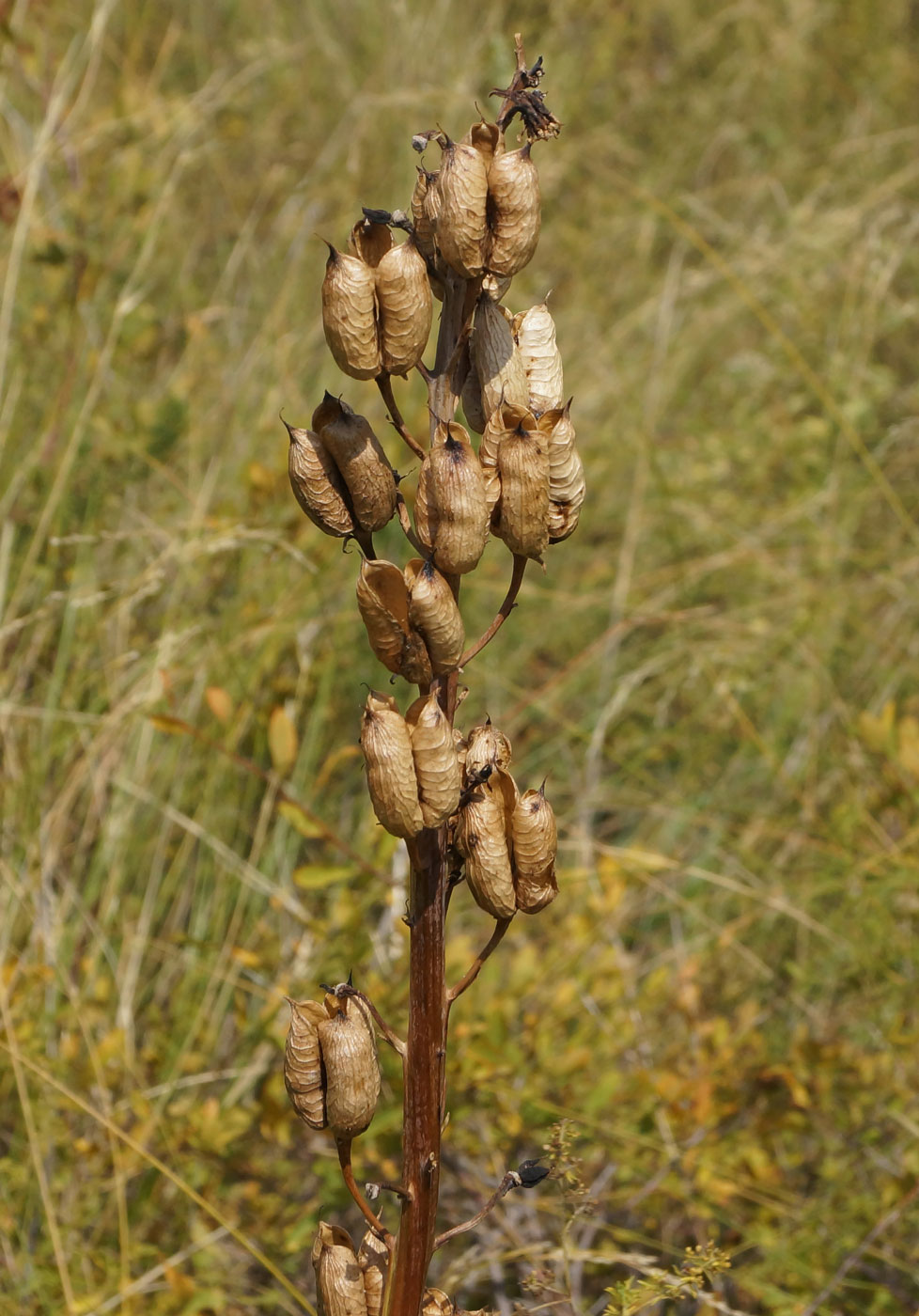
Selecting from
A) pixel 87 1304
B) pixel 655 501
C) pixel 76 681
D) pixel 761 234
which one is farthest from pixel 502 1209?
pixel 761 234

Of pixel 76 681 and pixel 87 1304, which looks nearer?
pixel 87 1304

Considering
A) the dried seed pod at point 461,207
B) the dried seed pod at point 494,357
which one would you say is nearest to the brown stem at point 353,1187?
the dried seed pod at point 494,357

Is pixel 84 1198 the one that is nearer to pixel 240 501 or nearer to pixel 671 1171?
pixel 671 1171

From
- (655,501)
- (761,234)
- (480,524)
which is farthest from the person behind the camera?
(761,234)

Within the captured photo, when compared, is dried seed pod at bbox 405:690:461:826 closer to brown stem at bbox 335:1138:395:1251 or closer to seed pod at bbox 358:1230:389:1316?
brown stem at bbox 335:1138:395:1251

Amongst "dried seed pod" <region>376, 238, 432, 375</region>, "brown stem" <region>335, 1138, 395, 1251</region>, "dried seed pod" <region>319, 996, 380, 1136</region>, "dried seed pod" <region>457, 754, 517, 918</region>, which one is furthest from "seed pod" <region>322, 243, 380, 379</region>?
"brown stem" <region>335, 1138, 395, 1251</region>
